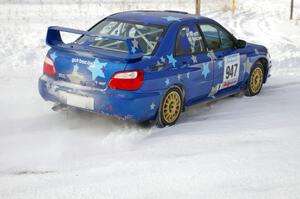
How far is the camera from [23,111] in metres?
6.66

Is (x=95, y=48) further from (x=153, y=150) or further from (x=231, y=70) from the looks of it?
(x=231, y=70)

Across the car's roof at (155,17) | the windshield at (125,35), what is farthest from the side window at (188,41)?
the windshield at (125,35)

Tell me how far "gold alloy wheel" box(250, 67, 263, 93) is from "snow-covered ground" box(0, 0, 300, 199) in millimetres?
185

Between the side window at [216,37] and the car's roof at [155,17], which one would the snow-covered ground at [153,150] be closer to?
the side window at [216,37]

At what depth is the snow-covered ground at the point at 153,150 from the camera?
3.86 metres

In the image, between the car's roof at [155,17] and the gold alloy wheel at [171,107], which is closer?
the gold alloy wheel at [171,107]

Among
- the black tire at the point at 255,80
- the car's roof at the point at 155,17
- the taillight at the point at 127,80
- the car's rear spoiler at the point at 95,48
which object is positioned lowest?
the black tire at the point at 255,80

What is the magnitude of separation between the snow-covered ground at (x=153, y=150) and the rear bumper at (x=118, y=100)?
11.5 inches

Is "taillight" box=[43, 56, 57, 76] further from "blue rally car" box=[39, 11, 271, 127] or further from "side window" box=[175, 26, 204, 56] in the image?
"side window" box=[175, 26, 204, 56]

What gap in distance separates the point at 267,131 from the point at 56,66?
2672 mm

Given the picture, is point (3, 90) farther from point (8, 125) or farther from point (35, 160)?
point (35, 160)

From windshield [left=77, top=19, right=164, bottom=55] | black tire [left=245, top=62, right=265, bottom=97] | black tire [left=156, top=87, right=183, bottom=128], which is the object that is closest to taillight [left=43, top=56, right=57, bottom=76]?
windshield [left=77, top=19, right=164, bottom=55]

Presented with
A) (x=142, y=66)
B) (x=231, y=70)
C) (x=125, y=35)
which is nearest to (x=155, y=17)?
(x=125, y=35)

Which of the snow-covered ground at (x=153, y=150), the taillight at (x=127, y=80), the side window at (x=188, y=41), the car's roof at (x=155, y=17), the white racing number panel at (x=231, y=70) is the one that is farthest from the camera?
the white racing number panel at (x=231, y=70)
